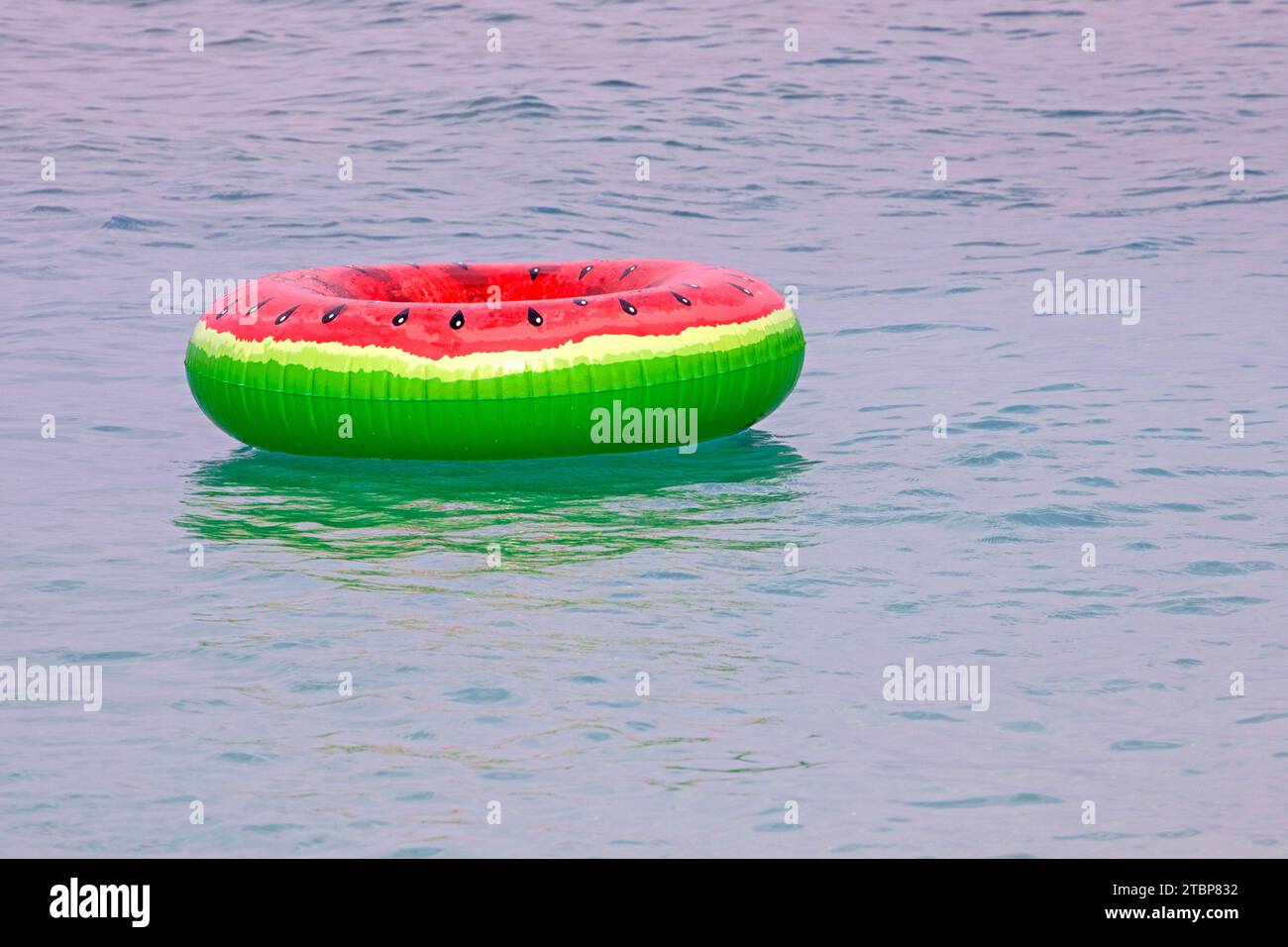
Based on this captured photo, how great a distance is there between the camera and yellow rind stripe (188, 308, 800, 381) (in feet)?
A: 27.8

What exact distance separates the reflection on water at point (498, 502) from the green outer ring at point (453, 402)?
14 cm

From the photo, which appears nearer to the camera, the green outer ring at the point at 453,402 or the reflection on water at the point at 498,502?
the reflection on water at the point at 498,502

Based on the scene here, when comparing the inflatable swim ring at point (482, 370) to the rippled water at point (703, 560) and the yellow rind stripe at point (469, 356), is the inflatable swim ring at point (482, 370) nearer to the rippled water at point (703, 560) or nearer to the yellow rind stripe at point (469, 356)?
the yellow rind stripe at point (469, 356)

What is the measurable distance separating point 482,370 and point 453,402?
0.20m

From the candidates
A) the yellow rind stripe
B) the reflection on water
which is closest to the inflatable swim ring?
the yellow rind stripe

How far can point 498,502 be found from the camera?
324 inches

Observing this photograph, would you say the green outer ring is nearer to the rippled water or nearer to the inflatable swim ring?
the inflatable swim ring

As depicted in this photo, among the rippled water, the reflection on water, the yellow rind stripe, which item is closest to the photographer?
the rippled water

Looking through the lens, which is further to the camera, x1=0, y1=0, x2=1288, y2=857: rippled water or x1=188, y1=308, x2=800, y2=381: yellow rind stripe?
x1=188, y1=308, x2=800, y2=381: yellow rind stripe

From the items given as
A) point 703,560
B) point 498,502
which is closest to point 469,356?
point 498,502

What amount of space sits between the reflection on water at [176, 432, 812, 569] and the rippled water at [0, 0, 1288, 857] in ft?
0.10

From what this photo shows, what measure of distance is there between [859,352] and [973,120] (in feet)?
36.9

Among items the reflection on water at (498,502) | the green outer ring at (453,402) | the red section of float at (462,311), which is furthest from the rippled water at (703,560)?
the red section of float at (462,311)

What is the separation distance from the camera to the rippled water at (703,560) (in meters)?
5.14
